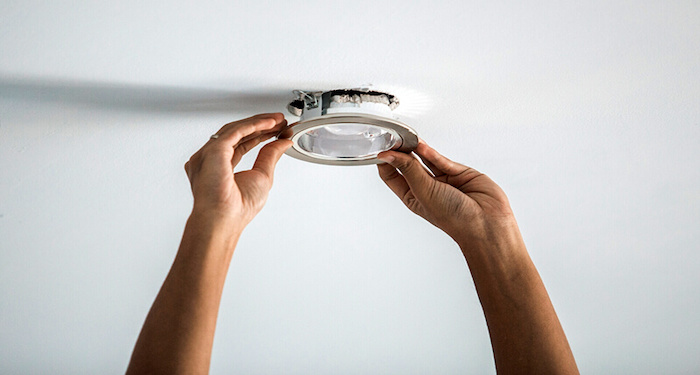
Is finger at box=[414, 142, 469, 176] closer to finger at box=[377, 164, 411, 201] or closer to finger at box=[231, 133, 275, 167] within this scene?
finger at box=[377, 164, 411, 201]

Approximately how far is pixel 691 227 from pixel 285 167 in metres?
1.00

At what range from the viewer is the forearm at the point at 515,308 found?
0.87 metres

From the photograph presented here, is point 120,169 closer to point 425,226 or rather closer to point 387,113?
point 387,113

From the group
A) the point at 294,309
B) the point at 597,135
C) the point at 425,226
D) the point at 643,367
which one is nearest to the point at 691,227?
the point at 597,135

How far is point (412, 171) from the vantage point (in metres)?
0.99

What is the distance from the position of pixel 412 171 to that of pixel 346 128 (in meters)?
0.16

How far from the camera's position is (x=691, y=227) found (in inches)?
52.4

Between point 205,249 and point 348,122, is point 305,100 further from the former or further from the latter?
point 205,249

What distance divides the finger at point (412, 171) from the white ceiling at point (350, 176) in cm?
7

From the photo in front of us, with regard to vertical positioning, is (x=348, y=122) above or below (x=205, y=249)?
above

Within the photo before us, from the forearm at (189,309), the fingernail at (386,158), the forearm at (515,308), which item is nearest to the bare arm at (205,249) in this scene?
the forearm at (189,309)

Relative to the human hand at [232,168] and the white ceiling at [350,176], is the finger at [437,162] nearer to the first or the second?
the white ceiling at [350,176]

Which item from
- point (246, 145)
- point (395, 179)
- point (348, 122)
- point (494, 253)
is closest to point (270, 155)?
point (246, 145)

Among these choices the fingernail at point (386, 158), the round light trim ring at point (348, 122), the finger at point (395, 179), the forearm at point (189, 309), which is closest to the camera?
the forearm at point (189, 309)
